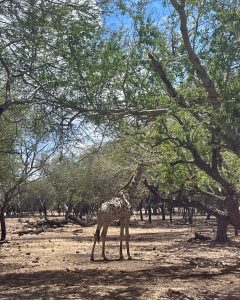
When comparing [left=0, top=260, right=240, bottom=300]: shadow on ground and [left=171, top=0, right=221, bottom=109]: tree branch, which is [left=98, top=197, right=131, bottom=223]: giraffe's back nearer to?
[left=0, top=260, right=240, bottom=300]: shadow on ground

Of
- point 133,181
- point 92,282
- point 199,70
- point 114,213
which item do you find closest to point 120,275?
point 92,282

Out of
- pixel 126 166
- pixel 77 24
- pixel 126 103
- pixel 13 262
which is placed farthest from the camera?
pixel 126 166


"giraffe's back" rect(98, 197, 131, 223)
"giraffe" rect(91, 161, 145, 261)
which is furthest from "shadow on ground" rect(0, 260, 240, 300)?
"giraffe's back" rect(98, 197, 131, 223)

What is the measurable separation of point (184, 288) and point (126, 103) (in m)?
3.93

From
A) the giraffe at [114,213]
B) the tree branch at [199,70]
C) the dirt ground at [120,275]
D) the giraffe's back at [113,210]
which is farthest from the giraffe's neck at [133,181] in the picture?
the tree branch at [199,70]

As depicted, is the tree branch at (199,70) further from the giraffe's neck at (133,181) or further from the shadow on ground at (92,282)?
the giraffe's neck at (133,181)

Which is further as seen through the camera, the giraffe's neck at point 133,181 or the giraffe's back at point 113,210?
the giraffe's neck at point 133,181

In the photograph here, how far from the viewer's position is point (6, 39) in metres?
8.69

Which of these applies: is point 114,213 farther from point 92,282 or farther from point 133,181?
point 92,282

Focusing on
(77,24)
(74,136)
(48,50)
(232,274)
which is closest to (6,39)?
(48,50)

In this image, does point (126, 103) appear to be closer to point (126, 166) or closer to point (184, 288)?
point (184, 288)

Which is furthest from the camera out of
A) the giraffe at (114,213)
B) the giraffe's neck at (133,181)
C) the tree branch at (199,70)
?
the giraffe's neck at (133,181)

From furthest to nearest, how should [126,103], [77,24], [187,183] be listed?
[187,183], [126,103], [77,24]

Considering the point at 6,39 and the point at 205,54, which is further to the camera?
the point at 205,54
